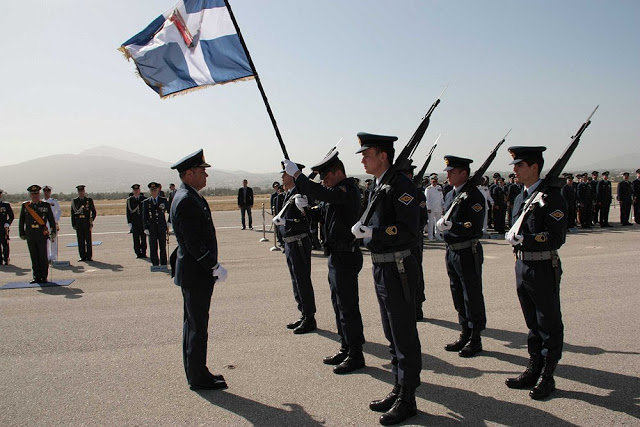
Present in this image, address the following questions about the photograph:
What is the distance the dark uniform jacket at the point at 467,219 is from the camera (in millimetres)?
4992

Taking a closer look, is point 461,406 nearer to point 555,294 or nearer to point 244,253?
point 555,294

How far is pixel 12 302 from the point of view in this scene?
25.3ft

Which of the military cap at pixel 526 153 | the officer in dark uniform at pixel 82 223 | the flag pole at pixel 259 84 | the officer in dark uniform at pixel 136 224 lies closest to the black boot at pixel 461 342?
the military cap at pixel 526 153

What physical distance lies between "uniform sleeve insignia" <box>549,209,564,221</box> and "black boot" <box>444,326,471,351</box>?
1705 millimetres

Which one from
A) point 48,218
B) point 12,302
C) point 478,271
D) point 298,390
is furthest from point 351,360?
point 48,218

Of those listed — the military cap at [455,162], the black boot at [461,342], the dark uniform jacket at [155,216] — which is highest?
the military cap at [455,162]

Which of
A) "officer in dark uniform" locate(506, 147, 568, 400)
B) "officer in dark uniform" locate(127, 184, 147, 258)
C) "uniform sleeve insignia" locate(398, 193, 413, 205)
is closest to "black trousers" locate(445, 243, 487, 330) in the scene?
"officer in dark uniform" locate(506, 147, 568, 400)

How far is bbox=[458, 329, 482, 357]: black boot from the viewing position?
4828 mm

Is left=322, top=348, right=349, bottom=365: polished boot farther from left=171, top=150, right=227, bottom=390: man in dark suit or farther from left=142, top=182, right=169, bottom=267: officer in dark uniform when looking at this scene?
left=142, top=182, right=169, bottom=267: officer in dark uniform

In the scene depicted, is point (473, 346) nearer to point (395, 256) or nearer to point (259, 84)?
point (395, 256)

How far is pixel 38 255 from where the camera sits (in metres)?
9.38

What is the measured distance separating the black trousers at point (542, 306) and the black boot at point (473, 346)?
31.9 inches

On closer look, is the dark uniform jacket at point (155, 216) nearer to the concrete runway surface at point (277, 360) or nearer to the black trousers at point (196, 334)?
the concrete runway surface at point (277, 360)

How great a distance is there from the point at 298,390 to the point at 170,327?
2.67 metres
